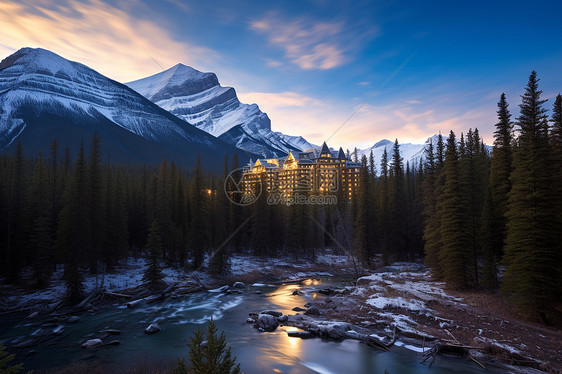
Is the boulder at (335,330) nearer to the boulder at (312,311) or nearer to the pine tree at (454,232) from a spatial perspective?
the boulder at (312,311)

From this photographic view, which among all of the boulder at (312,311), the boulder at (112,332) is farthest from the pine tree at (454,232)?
the boulder at (112,332)

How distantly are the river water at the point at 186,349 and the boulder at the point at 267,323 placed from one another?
724 millimetres

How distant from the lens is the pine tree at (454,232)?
1384 inches

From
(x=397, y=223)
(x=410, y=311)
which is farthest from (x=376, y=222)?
(x=410, y=311)

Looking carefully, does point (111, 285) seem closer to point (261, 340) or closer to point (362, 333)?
point (261, 340)

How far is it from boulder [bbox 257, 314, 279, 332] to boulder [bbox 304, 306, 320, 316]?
14.4ft

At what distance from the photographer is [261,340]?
83.6 ft

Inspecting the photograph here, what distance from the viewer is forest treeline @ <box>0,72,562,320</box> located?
24.8 metres

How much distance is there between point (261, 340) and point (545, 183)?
27.1m

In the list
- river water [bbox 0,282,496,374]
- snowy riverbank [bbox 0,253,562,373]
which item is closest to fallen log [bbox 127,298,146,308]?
river water [bbox 0,282,496,374]

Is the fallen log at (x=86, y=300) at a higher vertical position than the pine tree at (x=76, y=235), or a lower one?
lower

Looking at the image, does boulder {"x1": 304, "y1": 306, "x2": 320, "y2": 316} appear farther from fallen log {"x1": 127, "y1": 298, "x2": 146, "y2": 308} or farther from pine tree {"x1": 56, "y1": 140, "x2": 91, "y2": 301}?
pine tree {"x1": 56, "y1": 140, "x2": 91, "y2": 301}

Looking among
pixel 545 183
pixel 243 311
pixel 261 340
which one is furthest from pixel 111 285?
pixel 545 183

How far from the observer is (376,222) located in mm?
69875
